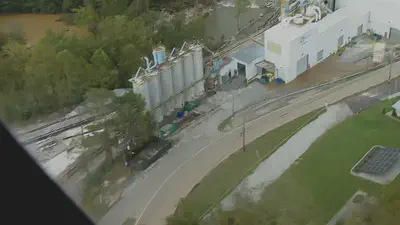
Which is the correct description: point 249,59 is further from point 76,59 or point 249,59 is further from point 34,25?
point 34,25

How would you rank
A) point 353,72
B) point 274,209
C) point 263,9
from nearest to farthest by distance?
point 274,209 < point 353,72 < point 263,9

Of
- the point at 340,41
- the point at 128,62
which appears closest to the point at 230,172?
the point at 128,62

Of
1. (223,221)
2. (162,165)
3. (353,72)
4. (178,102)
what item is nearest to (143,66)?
(178,102)

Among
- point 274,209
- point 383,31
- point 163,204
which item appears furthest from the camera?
point 383,31

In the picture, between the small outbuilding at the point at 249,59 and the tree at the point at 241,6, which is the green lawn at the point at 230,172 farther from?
the tree at the point at 241,6

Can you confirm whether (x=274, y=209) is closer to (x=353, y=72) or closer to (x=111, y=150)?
(x=111, y=150)

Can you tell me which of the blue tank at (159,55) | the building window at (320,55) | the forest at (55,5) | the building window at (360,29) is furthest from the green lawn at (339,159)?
the forest at (55,5)

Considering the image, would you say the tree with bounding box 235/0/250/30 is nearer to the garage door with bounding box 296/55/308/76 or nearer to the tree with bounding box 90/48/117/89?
the garage door with bounding box 296/55/308/76
